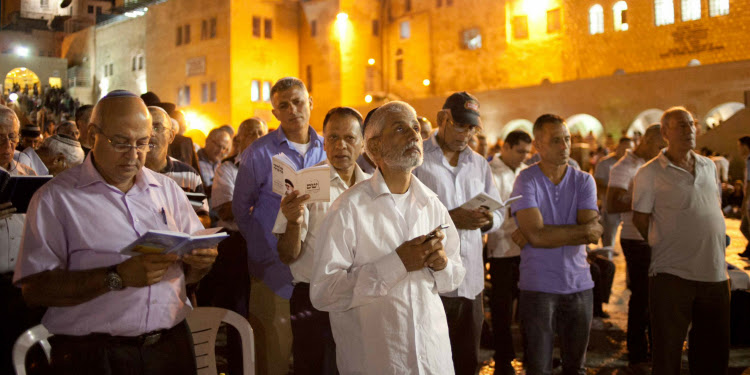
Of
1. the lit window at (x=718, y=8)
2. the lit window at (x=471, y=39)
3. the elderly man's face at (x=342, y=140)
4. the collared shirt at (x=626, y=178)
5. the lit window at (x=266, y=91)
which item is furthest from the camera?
the lit window at (x=471, y=39)

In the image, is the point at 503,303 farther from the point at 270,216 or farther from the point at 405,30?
the point at 405,30

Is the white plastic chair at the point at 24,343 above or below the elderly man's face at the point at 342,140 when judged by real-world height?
below

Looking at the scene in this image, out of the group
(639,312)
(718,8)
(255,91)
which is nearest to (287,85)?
(639,312)

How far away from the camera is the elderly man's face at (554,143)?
4.41m

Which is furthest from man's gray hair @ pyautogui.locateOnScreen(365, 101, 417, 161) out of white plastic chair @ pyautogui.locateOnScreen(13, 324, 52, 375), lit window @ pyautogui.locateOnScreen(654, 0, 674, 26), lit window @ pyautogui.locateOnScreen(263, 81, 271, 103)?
lit window @ pyautogui.locateOnScreen(263, 81, 271, 103)

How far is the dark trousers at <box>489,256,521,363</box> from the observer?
5.53 meters

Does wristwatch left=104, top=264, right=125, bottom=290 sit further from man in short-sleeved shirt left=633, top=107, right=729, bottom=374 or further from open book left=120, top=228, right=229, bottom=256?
man in short-sleeved shirt left=633, top=107, right=729, bottom=374

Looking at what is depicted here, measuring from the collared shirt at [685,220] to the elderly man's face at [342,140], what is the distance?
251 cm

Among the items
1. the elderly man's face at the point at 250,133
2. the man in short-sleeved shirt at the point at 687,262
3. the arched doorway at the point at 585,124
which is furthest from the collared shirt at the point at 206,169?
the arched doorway at the point at 585,124

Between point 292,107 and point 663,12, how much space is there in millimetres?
34210

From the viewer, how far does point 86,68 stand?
51.4 meters

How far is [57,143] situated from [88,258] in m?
2.68

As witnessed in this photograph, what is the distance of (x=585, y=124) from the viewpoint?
30938 millimetres

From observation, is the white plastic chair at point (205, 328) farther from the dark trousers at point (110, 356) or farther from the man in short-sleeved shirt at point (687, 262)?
the man in short-sleeved shirt at point (687, 262)
